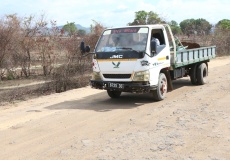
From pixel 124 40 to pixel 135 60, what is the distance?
0.91m

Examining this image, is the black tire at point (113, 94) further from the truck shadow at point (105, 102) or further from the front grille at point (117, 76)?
the front grille at point (117, 76)

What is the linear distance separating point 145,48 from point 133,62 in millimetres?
525

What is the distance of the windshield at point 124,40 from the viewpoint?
374 inches

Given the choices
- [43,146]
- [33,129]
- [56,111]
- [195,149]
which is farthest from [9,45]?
[195,149]

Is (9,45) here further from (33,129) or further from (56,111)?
(33,129)

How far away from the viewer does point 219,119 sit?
756cm

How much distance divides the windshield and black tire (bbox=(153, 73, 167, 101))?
3.80 feet

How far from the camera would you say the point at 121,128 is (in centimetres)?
721

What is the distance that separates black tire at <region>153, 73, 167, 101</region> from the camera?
974cm

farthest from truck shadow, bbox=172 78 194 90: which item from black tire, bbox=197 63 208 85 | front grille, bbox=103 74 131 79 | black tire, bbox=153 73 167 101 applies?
front grille, bbox=103 74 131 79

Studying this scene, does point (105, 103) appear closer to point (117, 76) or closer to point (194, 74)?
point (117, 76)

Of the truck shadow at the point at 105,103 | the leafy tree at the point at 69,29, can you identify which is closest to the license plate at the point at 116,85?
the truck shadow at the point at 105,103

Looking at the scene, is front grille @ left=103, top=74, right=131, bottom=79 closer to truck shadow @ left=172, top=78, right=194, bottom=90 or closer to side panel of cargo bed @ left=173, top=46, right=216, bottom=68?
side panel of cargo bed @ left=173, top=46, right=216, bottom=68

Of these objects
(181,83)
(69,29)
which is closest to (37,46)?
(69,29)
